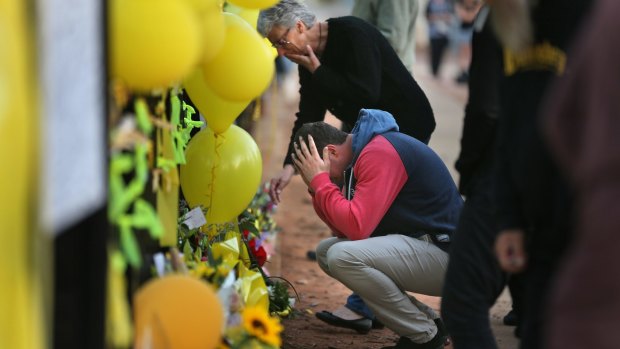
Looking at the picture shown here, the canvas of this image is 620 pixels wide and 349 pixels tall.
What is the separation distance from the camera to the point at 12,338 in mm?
2445

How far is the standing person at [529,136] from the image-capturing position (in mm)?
3104

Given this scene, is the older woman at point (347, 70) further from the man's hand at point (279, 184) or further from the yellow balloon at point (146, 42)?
the yellow balloon at point (146, 42)

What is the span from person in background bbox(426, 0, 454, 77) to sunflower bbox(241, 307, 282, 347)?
60.3ft

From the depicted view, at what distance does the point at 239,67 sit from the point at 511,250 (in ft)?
3.68

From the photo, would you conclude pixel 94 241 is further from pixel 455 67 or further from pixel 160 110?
pixel 455 67

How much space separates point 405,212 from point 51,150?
95.0 inches

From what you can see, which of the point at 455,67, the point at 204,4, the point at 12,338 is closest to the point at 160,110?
the point at 204,4

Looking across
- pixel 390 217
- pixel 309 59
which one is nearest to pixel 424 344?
pixel 390 217

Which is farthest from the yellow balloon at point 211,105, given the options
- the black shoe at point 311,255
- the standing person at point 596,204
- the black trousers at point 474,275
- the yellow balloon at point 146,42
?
the black shoe at point 311,255

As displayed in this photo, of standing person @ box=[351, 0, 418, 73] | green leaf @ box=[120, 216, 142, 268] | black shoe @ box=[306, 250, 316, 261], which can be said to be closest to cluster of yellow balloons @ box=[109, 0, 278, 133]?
green leaf @ box=[120, 216, 142, 268]

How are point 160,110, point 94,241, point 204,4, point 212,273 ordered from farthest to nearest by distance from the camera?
point 212,273 → point 160,110 → point 204,4 → point 94,241

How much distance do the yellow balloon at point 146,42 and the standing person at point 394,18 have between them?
4.08m

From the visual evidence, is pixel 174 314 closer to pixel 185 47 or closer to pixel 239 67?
pixel 185 47

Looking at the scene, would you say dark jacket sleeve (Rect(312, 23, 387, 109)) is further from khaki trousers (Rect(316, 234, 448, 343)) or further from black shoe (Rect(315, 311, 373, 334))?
black shoe (Rect(315, 311, 373, 334))
